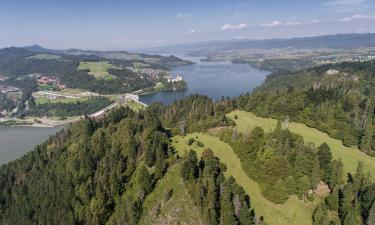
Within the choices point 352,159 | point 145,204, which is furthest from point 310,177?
point 145,204

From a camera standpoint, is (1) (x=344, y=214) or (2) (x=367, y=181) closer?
(1) (x=344, y=214)

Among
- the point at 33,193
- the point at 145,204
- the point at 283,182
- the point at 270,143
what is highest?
the point at 270,143

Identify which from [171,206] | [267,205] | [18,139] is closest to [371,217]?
[267,205]

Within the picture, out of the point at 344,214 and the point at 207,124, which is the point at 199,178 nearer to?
the point at 344,214

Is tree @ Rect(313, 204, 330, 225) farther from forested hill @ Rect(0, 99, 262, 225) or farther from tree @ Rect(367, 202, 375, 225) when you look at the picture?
forested hill @ Rect(0, 99, 262, 225)

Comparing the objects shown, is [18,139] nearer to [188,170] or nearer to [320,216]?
[188,170]

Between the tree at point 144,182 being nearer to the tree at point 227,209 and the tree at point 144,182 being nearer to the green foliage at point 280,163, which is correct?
the tree at point 227,209

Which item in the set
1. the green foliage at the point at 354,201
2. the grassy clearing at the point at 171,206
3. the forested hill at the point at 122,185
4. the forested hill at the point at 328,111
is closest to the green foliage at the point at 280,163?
the green foliage at the point at 354,201

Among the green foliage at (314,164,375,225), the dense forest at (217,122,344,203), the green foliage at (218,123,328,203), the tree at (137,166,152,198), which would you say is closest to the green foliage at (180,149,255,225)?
the green foliage at (218,123,328,203)
